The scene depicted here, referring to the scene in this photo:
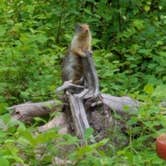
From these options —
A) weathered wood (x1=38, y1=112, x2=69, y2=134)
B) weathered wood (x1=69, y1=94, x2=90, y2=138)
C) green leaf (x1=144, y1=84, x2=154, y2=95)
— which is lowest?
weathered wood (x1=38, y1=112, x2=69, y2=134)

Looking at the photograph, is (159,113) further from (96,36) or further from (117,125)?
(96,36)

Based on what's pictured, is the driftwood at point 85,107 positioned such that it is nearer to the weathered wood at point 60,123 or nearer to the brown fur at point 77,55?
the weathered wood at point 60,123

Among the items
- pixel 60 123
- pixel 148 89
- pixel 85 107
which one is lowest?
pixel 60 123

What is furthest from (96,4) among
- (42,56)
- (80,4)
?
(42,56)

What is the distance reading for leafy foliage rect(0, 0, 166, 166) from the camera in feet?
11.9

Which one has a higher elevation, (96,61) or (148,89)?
(148,89)

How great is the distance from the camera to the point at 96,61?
268 inches

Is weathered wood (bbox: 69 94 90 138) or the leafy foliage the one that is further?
weathered wood (bbox: 69 94 90 138)

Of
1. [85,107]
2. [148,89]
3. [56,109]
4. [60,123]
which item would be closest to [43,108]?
[56,109]

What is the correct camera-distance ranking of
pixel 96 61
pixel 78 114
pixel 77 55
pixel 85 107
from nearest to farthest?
pixel 78 114, pixel 85 107, pixel 77 55, pixel 96 61

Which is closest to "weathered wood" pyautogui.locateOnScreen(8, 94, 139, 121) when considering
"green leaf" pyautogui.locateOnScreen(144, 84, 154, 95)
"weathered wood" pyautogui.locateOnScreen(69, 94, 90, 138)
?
"weathered wood" pyautogui.locateOnScreen(69, 94, 90, 138)

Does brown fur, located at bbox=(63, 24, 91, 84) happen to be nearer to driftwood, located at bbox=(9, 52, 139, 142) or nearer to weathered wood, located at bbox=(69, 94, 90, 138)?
driftwood, located at bbox=(9, 52, 139, 142)

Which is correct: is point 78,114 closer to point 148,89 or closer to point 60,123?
point 60,123

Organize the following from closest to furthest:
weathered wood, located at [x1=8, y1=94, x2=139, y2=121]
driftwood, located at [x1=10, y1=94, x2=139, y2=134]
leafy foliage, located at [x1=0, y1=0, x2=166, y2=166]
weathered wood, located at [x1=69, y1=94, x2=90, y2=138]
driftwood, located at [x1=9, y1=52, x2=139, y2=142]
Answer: leafy foliage, located at [x1=0, y1=0, x2=166, y2=166]
weathered wood, located at [x1=69, y1=94, x2=90, y2=138]
driftwood, located at [x1=9, y1=52, x2=139, y2=142]
driftwood, located at [x1=10, y1=94, x2=139, y2=134]
weathered wood, located at [x1=8, y1=94, x2=139, y2=121]
